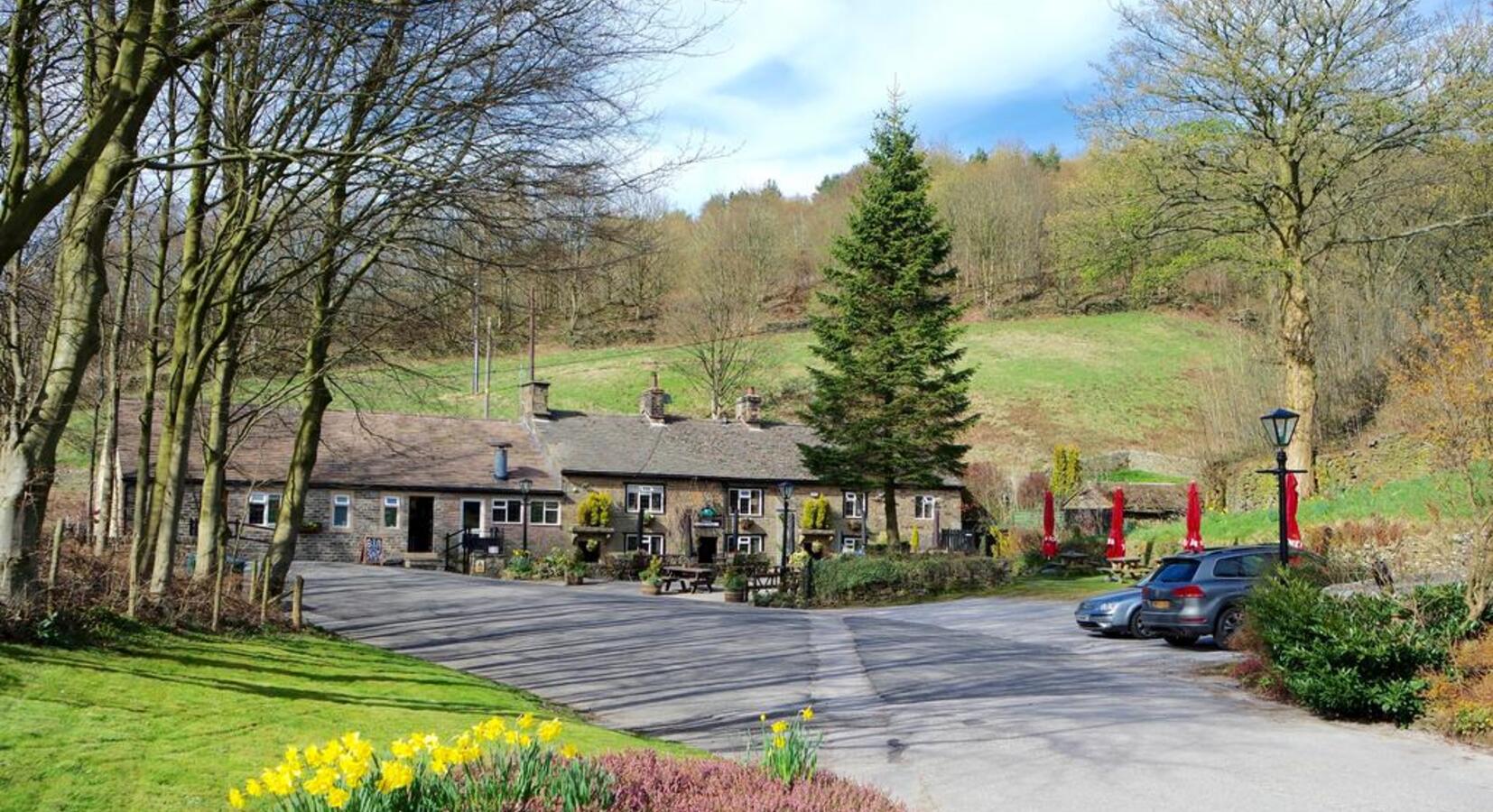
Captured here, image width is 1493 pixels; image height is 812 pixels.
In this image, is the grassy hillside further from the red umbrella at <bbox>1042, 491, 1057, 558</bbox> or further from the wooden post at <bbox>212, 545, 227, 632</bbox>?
the wooden post at <bbox>212, 545, 227, 632</bbox>

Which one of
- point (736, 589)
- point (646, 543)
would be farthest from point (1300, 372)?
point (646, 543)

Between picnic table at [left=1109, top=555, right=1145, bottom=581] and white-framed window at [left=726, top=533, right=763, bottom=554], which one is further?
white-framed window at [left=726, top=533, right=763, bottom=554]

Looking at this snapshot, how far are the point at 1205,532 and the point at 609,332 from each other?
51568 mm

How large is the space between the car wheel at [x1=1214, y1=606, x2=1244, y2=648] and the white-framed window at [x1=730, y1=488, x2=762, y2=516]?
3142 centimetres

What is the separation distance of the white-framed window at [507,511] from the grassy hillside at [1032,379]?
11921 millimetres

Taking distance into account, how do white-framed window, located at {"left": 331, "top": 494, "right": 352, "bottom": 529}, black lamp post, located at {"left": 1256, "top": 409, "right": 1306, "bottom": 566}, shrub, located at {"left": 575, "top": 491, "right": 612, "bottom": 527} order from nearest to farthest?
black lamp post, located at {"left": 1256, "top": 409, "right": 1306, "bottom": 566} → white-framed window, located at {"left": 331, "top": 494, "right": 352, "bottom": 529} → shrub, located at {"left": 575, "top": 491, "right": 612, "bottom": 527}

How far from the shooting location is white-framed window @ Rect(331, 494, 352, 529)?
42.1 m

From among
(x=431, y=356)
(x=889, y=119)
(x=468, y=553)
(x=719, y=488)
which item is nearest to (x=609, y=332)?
(x=719, y=488)

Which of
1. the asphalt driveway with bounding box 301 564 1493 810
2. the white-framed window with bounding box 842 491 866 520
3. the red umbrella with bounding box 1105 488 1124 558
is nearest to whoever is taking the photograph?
the asphalt driveway with bounding box 301 564 1493 810

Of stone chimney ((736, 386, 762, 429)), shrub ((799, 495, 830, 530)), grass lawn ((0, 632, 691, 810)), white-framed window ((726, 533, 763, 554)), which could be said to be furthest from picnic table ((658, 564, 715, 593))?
grass lawn ((0, 632, 691, 810))

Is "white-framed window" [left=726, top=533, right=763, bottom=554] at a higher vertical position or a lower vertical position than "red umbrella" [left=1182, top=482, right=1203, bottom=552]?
lower

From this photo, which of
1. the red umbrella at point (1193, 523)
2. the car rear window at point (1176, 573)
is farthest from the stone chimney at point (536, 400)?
the car rear window at point (1176, 573)

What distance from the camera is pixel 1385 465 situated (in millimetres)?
30594

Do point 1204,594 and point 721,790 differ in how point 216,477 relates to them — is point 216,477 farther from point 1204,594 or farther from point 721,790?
point 1204,594
